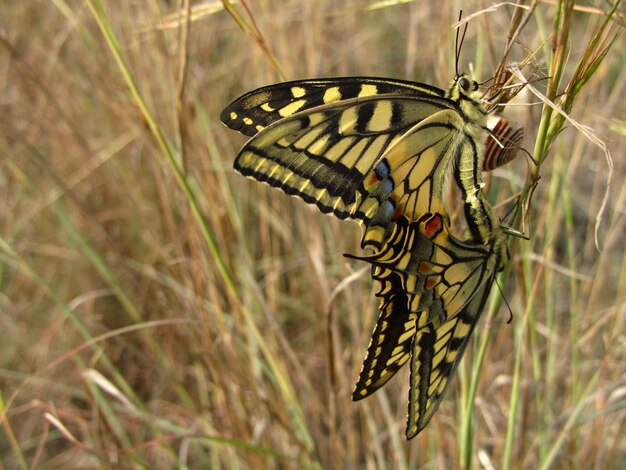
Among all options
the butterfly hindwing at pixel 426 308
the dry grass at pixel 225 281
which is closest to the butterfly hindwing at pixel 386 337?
the butterfly hindwing at pixel 426 308

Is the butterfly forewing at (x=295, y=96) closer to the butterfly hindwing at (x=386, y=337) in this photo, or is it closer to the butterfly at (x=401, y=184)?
the butterfly at (x=401, y=184)

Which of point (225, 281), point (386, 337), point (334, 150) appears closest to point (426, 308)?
point (386, 337)

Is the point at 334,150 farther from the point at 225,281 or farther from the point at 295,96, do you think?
the point at 225,281

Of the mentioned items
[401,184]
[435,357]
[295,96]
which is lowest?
[435,357]

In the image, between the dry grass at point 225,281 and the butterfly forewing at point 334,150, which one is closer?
the butterfly forewing at point 334,150

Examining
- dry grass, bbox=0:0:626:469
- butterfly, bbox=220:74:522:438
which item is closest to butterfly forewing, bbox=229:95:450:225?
butterfly, bbox=220:74:522:438

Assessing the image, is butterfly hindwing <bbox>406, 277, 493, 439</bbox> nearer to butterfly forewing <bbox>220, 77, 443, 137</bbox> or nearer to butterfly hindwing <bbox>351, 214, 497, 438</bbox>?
butterfly hindwing <bbox>351, 214, 497, 438</bbox>

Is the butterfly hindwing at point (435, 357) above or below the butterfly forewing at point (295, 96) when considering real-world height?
below
